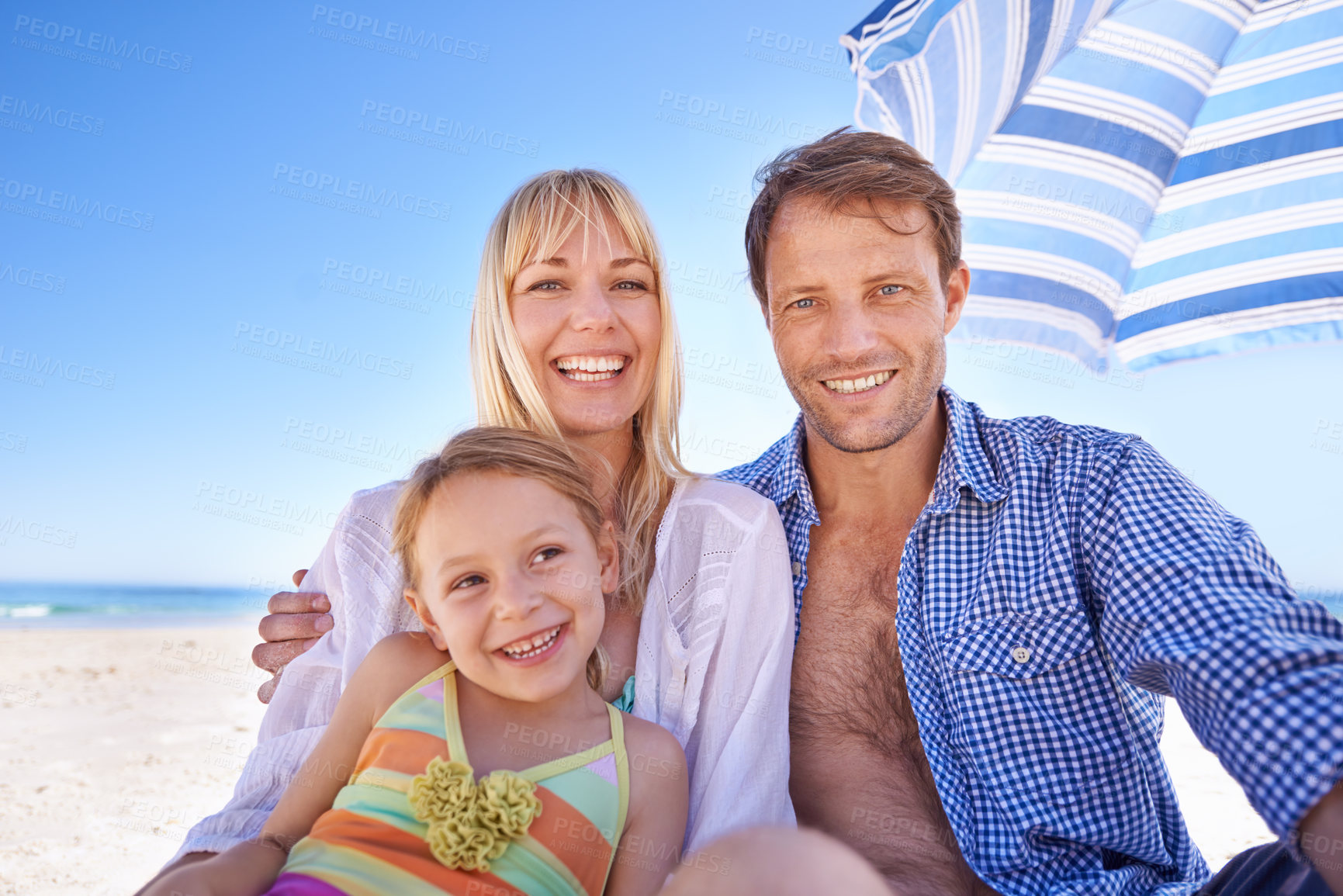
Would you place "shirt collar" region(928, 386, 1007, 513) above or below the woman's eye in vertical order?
above

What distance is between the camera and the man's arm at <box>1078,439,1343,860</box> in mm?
1441

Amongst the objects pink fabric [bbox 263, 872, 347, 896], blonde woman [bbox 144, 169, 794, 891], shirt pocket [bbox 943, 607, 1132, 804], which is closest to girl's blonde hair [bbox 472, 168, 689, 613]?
blonde woman [bbox 144, 169, 794, 891]

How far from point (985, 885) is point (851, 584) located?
0.97 meters

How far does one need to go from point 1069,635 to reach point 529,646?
1.53 meters

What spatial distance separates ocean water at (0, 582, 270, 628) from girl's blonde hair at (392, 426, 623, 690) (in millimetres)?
20581

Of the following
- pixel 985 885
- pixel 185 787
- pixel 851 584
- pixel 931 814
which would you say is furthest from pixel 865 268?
pixel 185 787

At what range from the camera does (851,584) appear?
291 cm

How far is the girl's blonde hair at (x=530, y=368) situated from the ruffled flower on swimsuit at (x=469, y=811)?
899mm

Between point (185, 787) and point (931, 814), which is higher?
point (931, 814)

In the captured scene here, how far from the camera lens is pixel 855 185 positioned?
3023 millimetres

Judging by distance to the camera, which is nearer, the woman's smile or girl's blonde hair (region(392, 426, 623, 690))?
girl's blonde hair (region(392, 426, 623, 690))

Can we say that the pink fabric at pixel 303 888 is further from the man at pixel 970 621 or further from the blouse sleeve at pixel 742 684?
the blouse sleeve at pixel 742 684

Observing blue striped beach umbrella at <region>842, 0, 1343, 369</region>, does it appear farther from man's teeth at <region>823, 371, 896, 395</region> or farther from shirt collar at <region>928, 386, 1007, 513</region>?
shirt collar at <region>928, 386, 1007, 513</region>

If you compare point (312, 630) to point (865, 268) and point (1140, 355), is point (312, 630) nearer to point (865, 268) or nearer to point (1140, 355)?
point (865, 268)
